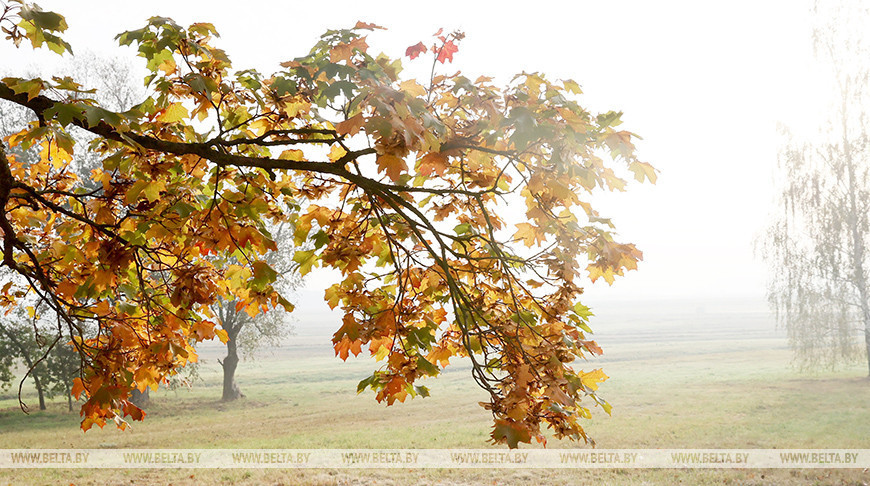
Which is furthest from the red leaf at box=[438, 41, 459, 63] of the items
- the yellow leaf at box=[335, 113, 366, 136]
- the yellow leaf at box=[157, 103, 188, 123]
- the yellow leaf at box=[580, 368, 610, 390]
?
the yellow leaf at box=[580, 368, 610, 390]

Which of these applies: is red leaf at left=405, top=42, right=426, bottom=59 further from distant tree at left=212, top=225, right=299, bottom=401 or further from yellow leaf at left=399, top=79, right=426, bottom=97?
distant tree at left=212, top=225, right=299, bottom=401

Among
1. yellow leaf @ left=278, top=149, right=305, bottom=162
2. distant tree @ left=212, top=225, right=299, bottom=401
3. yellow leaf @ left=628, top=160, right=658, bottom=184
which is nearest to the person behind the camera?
yellow leaf @ left=628, top=160, right=658, bottom=184

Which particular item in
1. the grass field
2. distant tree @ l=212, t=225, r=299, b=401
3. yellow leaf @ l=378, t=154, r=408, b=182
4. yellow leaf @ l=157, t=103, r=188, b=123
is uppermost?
yellow leaf @ l=157, t=103, r=188, b=123

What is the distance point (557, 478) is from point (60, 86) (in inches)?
266

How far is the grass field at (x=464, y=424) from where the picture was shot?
23.5 ft

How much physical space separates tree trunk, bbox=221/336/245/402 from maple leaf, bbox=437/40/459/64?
14406 millimetres

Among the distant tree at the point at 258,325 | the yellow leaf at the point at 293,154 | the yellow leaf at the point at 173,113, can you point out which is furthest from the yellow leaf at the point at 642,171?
the distant tree at the point at 258,325

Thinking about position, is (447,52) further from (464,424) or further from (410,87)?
(464,424)

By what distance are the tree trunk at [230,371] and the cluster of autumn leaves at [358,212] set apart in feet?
42.3

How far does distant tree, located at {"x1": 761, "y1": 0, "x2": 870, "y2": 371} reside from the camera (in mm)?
12789

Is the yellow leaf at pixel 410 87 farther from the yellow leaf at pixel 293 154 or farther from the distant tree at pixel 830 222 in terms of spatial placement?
the distant tree at pixel 830 222

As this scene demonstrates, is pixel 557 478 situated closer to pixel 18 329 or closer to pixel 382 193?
pixel 382 193

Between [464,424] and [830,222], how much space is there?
1008cm

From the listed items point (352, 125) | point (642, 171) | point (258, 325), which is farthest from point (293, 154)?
point (258, 325)
